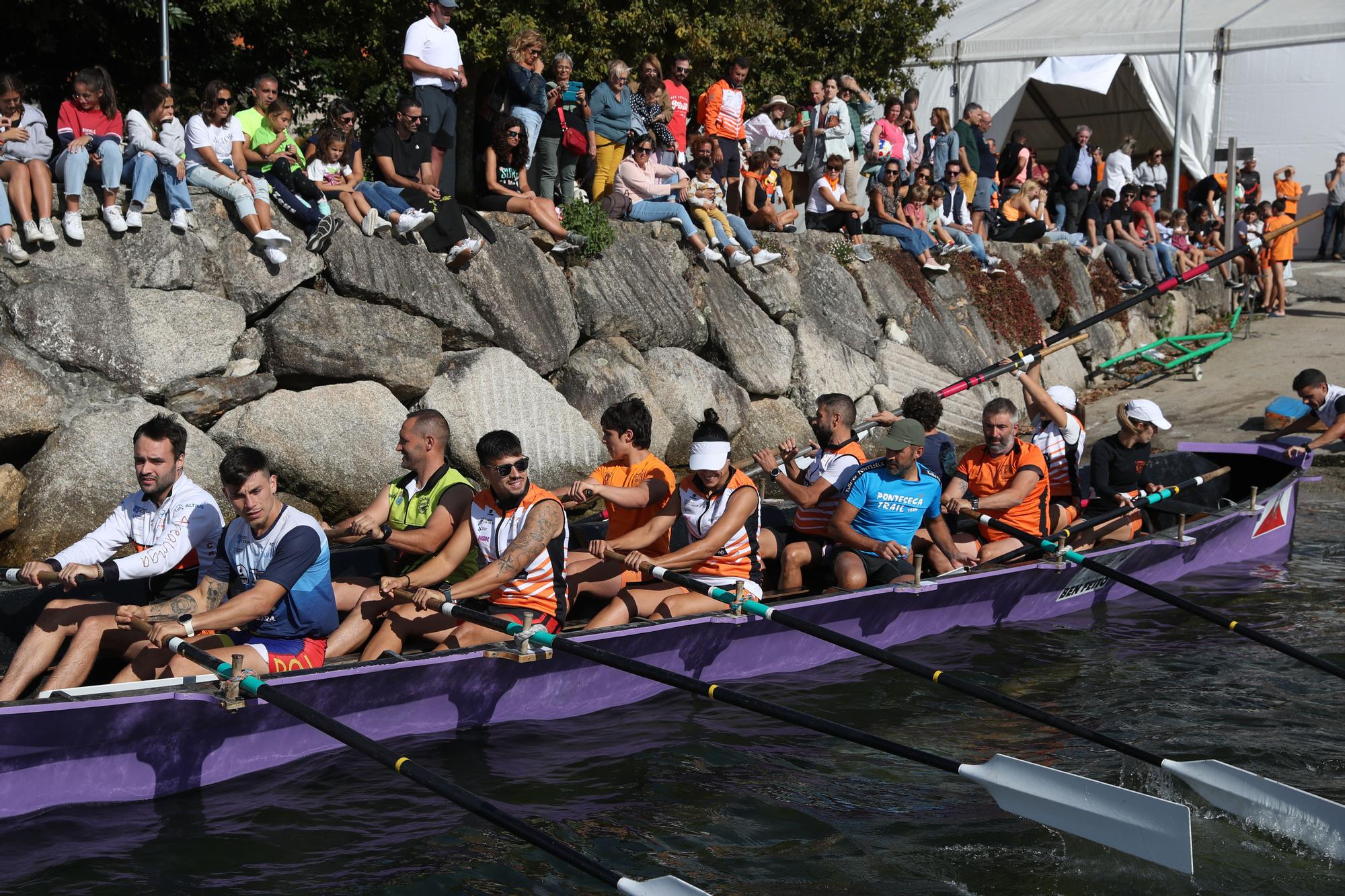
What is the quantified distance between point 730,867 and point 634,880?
1053mm

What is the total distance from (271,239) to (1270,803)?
351 inches

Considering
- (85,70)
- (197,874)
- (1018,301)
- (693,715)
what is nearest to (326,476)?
(85,70)

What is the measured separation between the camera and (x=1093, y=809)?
5.91 metres

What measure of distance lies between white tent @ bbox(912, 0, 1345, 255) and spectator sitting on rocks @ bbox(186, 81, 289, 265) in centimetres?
1528

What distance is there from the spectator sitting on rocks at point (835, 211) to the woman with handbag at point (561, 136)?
3974mm

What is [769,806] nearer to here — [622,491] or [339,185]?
[622,491]

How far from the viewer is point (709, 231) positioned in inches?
598

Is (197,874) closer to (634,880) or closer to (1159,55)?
(634,880)

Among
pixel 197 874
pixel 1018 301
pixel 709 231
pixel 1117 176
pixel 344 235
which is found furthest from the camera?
pixel 1117 176

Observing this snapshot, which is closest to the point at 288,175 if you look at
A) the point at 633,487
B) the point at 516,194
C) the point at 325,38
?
the point at 516,194

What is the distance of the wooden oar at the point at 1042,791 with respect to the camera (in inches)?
224

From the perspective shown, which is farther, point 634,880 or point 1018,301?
point 1018,301

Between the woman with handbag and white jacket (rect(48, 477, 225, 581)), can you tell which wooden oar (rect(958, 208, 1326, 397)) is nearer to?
the woman with handbag

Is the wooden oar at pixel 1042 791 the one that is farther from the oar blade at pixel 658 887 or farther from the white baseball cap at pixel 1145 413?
the white baseball cap at pixel 1145 413
